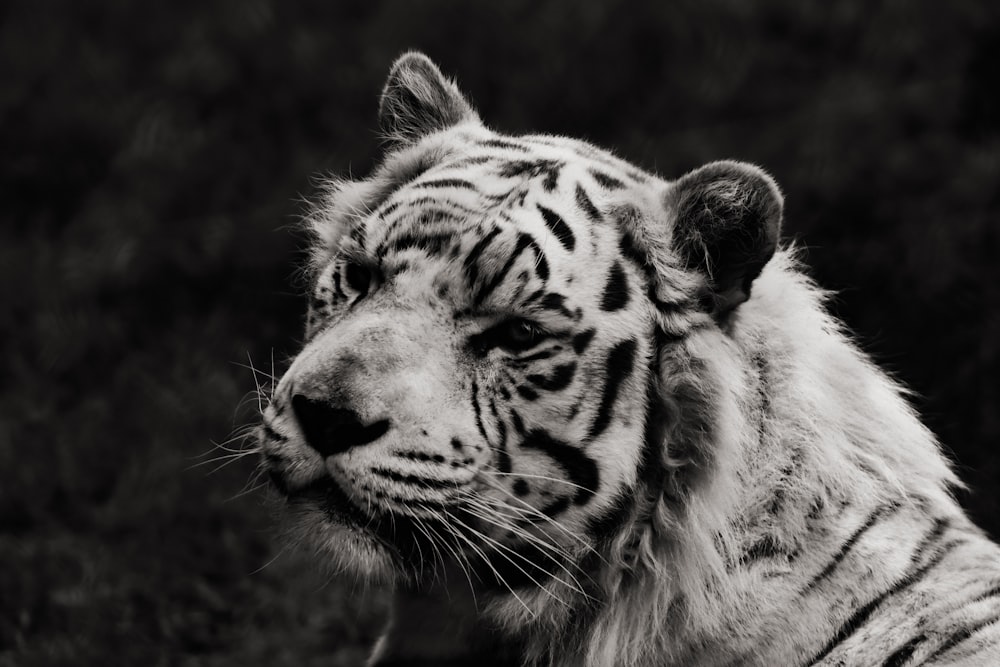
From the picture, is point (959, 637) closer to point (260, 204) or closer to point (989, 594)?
point (989, 594)

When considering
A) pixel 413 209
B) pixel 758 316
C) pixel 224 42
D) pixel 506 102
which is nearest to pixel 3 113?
pixel 224 42

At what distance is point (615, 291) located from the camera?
8.98 feet

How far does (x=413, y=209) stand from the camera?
289cm

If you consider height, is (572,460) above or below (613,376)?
below

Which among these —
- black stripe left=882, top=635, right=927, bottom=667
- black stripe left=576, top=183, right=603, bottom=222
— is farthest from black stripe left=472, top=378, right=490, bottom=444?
black stripe left=882, top=635, right=927, bottom=667

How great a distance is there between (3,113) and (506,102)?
321 cm

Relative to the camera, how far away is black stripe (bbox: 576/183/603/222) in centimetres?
285

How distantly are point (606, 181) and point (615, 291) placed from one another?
13.9 inches

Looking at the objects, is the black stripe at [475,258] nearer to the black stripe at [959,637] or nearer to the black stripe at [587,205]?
the black stripe at [587,205]

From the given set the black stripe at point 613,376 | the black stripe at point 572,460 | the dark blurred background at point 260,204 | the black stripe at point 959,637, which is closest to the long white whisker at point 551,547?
the black stripe at point 572,460

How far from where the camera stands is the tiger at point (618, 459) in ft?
8.37

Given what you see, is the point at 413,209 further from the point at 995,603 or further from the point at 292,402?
the point at 995,603

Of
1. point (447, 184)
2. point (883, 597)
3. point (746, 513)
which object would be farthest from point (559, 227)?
point (883, 597)

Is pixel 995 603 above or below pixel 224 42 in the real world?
below
